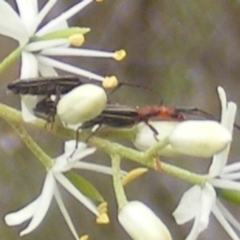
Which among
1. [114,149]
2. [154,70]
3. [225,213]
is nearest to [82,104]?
[114,149]

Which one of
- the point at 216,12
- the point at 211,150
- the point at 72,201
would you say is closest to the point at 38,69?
the point at 211,150

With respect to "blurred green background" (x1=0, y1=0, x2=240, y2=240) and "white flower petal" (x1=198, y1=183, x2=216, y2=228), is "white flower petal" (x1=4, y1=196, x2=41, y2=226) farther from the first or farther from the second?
"blurred green background" (x1=0, y1=0, x2=240, y2=240)

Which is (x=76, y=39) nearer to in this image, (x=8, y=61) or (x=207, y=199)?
(x=8, y=61)

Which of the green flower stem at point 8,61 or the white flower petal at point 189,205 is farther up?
the green flower stem at point 8,61

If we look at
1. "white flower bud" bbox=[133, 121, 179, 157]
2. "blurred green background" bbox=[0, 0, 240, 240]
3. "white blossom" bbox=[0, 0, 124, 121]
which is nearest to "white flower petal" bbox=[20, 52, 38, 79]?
"white blossom" bbox=[0, 0, 124, 121]

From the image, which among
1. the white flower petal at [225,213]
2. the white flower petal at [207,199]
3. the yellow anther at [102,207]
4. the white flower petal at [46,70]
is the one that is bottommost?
the white flower petal at [225,213]

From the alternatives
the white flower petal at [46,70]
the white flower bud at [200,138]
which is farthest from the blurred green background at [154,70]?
the white flower bud at [200,138]

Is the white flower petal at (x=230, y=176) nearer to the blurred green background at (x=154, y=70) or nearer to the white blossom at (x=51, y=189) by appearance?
the white blossom at (x=51, y=189)
